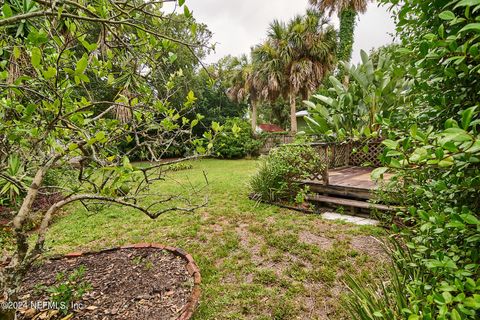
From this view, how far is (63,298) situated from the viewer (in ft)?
6.05

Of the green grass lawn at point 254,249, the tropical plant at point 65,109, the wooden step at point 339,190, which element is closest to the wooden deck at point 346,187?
the wooden step at point 339,190

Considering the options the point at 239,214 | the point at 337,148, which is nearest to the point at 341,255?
the point at 239,214

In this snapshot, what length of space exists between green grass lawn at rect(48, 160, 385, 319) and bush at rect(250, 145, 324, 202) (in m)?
0.41

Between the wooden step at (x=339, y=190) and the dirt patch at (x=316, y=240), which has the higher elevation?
the wooden step at (x=339, y=190)

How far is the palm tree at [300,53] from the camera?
11781 mm

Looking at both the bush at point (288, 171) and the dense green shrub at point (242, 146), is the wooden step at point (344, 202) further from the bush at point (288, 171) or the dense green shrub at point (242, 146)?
the dense green shrub at point (242, 146)

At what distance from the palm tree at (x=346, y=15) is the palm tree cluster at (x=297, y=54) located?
91 centimetres

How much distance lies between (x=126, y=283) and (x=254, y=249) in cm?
159

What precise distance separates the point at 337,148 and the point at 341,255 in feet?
16.5

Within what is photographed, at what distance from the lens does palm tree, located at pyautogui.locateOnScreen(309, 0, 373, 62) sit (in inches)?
408

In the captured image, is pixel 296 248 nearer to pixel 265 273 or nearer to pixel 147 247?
pixel 265 273

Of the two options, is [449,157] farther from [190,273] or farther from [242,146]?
[242,146]

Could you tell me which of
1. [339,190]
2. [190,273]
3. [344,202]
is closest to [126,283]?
[190,273]

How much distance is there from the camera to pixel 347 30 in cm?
1070
